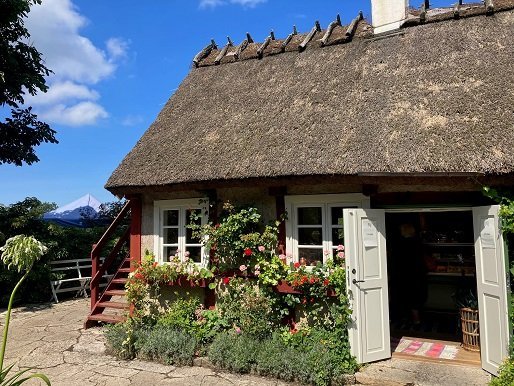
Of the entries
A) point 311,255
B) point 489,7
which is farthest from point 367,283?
point 489,7

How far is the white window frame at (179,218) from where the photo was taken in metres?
7.53

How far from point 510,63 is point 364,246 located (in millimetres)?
3579

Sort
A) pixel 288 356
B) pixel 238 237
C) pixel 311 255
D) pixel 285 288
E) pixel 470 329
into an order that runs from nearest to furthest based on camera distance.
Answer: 1. pixel 288 356
2. pixel 470 329
3. pixel 285 288
4. pixel 311 255
5. pixel 238 237

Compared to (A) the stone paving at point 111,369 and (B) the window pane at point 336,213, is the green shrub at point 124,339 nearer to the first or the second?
(A) the stone paving at point 111,369

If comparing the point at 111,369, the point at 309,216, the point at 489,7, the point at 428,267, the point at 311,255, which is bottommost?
the point at 111,369

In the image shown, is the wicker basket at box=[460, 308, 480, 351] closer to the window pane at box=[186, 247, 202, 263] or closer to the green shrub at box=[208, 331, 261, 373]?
the green shrub at box=[208, 331, 261, 373]

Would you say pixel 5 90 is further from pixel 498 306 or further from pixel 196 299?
pixel 498 306

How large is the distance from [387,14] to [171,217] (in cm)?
581

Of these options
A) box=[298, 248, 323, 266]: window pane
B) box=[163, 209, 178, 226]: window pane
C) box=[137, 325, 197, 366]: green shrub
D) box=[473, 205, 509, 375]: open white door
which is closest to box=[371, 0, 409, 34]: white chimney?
box=[473, 205, 509, 375]: open white door

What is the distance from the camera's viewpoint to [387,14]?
851 centimetres

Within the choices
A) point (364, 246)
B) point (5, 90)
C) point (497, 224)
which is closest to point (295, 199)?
point (364, 246)

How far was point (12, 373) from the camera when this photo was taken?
635 centimetres

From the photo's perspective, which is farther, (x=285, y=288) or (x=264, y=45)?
(x=264, y=45)

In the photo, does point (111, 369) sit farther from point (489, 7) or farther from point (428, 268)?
point (489, 7)
